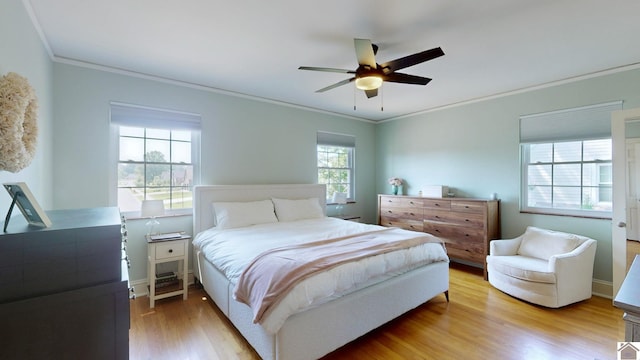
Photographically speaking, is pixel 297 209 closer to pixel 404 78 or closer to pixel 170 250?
pixel 170 250

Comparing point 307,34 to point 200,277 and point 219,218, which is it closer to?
point 219,218

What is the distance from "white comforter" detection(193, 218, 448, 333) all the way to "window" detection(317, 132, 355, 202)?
157 centimetres

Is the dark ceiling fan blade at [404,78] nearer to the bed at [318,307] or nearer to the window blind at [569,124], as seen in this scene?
the bed at [318,307]

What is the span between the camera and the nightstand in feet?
9.25

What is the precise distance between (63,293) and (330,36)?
7.71 ft

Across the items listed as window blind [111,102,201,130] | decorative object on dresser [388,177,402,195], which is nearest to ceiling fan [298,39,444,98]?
window blind [111,102,201,130]

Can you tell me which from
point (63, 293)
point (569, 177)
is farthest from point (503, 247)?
point (63, 293)

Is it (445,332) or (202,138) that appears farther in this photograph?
(202,138)

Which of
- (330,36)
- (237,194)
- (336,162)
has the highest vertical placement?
(330,36)

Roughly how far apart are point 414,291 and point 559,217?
7.99ft

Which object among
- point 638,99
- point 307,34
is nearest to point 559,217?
point 638,99

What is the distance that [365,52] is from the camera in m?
2.05

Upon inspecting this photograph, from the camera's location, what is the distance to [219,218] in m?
3.33

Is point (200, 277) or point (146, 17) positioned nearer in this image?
point (146, 17)
